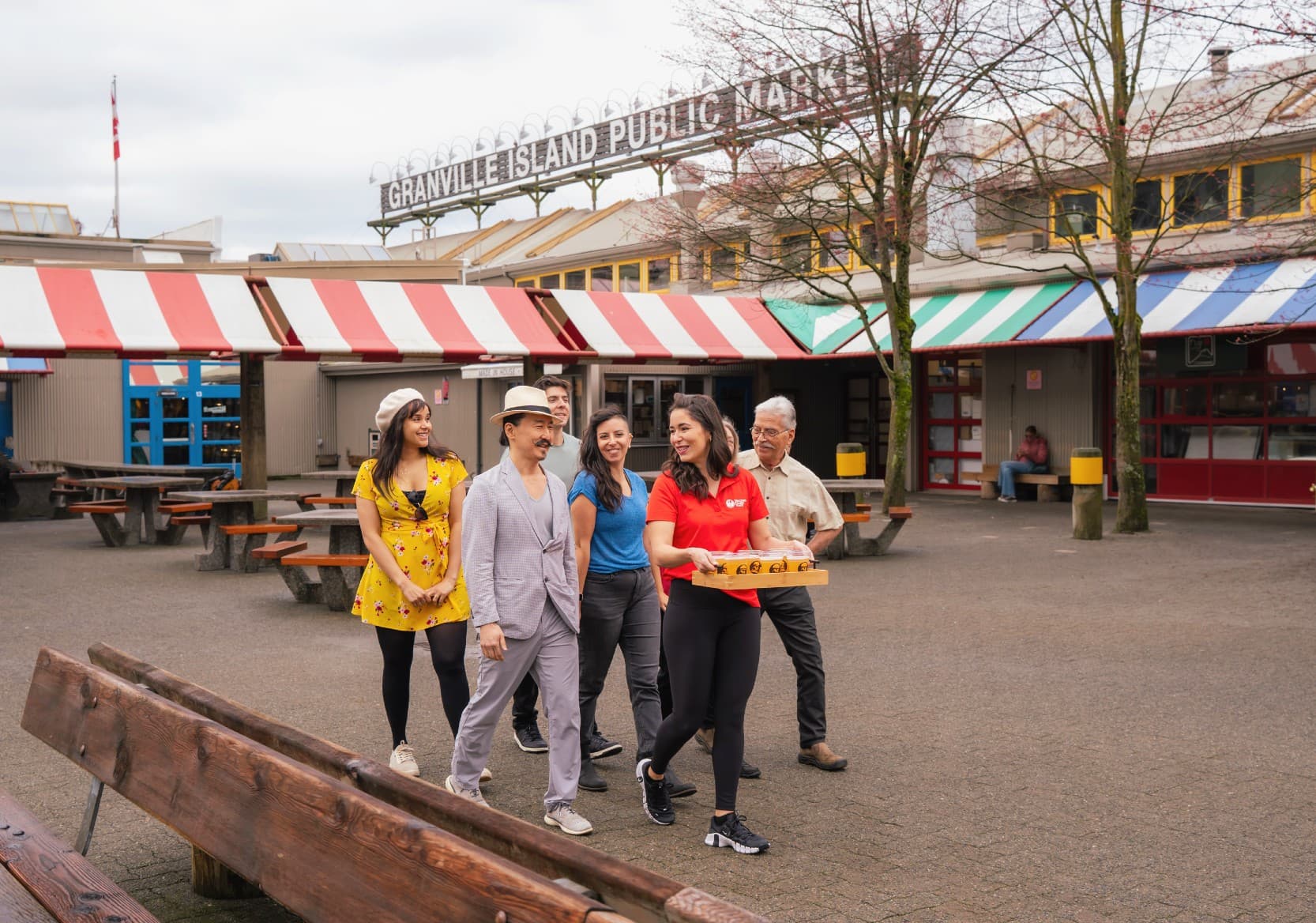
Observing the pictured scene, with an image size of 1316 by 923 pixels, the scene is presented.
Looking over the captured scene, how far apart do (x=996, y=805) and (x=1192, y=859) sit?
893mm

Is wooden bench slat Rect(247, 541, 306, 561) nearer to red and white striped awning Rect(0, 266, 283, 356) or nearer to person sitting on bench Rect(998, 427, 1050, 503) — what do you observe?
red and white striped awning Rect(0, 266, 283, 356)

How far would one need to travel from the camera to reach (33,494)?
847 inches

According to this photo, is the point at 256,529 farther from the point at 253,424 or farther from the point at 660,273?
the point at 660,273

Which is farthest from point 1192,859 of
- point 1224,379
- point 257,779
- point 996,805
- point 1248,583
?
point 1224,379

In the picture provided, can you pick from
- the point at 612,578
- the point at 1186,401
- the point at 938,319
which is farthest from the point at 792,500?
the point at 938,319

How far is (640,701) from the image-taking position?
5.85m

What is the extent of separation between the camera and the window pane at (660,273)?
31.2 metres

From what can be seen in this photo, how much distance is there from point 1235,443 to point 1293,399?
1141 mm

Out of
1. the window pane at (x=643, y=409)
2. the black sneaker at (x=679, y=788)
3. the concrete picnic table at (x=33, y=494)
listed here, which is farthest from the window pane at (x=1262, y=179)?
the concrete picnic table at (x=33, y=494)

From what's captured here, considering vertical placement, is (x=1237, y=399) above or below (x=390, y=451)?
above

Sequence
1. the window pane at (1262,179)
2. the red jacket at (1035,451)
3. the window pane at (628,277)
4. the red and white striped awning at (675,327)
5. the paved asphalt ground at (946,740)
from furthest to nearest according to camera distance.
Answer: the window pane at (628,277) → the red jacket at (1035,451) → the red and white striped awning at (675,327) → the window pane at (1262,179) → the paved asphalt ground at (946,740)

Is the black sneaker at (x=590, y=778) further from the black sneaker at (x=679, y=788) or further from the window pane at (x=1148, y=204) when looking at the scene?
the window pane at (x=1148, y=204)

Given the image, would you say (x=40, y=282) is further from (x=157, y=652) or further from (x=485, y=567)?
(x=485, y=567)

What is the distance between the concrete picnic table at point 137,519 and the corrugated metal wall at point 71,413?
10812 millimetres
